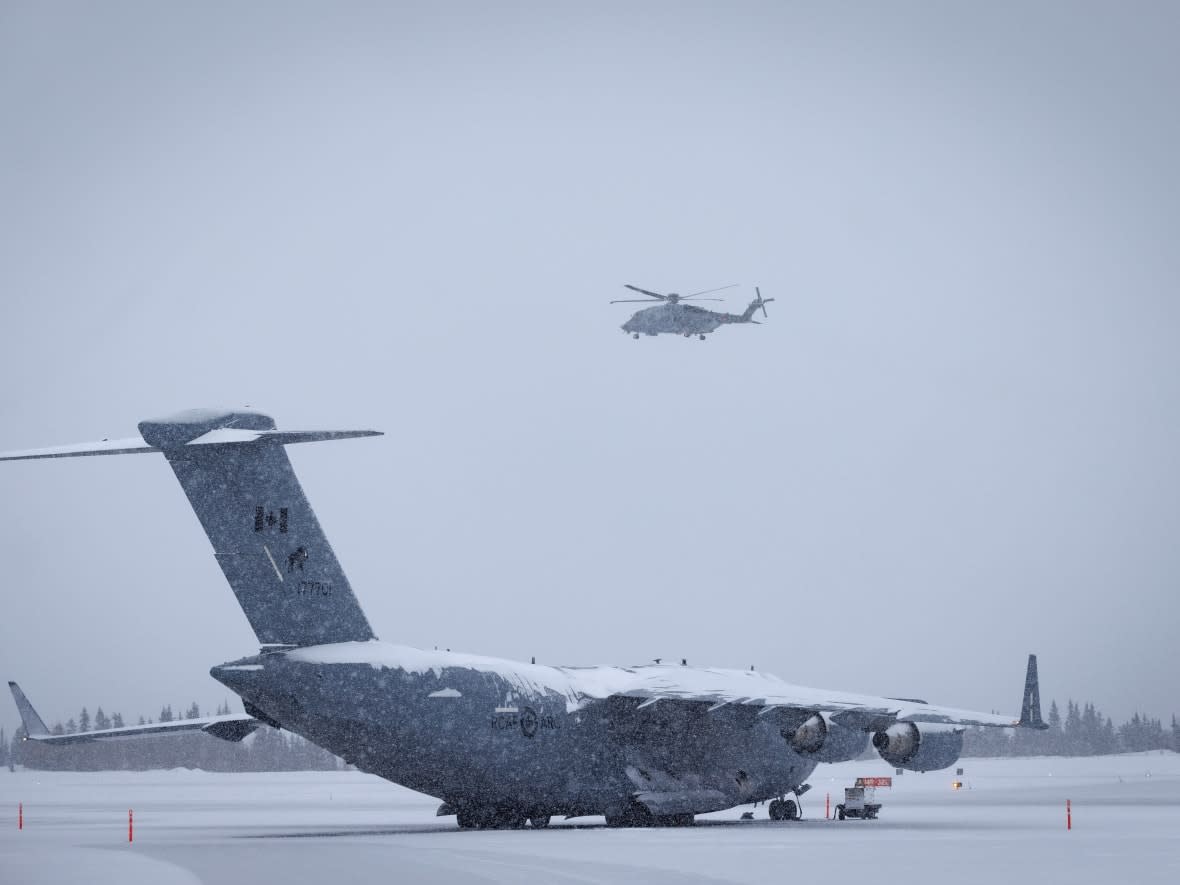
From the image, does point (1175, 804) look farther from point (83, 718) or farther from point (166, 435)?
point (83, 718)

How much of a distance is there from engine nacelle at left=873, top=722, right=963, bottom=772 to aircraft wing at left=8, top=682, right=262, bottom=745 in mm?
10731

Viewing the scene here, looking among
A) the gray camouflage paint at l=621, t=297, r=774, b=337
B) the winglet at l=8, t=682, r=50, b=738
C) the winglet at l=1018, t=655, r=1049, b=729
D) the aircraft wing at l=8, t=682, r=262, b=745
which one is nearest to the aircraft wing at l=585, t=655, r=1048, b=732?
the winglet at l=1018, t=655, r=1049, b=729

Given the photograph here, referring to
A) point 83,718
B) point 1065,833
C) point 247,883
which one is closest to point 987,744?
point 83,718

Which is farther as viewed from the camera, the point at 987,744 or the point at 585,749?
the point at 987,744

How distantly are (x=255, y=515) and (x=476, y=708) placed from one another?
4739 mm

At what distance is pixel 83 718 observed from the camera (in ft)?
324

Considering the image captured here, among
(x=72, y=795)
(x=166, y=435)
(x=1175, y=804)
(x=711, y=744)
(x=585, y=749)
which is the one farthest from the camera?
(x=72, y=795)

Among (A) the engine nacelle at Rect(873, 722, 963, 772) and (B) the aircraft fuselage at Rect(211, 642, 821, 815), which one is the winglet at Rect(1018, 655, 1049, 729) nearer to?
(A) the engine nacelle at Rect(873, 722, 963, 772)

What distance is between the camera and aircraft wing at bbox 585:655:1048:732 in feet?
82.3

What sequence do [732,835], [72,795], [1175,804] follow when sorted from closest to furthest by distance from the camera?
1. [732,835]
2. [1175,804]
3. [72,795]

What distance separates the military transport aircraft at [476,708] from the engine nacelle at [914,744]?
0.03 meters

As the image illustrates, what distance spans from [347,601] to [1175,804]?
787 inches

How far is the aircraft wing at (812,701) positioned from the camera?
25094 mm

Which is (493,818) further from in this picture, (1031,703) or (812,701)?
(1031,703)
